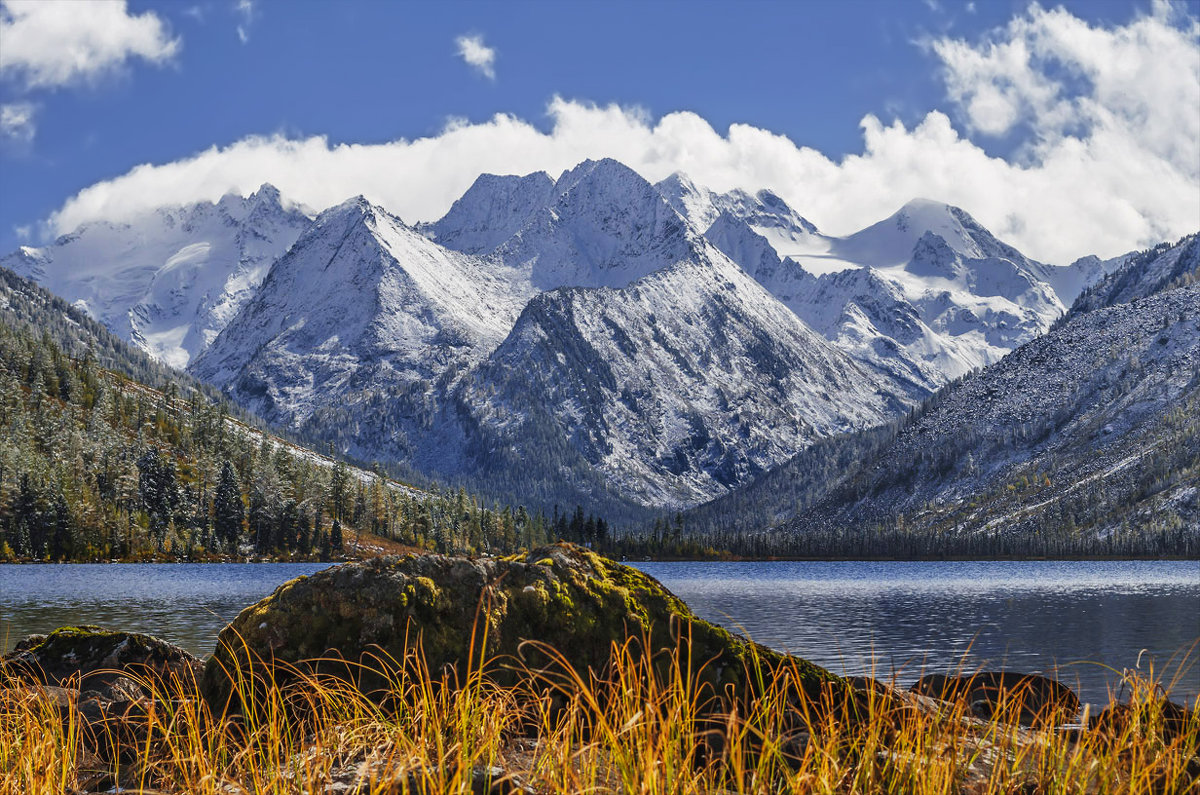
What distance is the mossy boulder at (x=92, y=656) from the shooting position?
18.0 meters

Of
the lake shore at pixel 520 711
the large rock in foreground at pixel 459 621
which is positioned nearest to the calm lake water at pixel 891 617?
the large rock in foreground at pixel 459 621

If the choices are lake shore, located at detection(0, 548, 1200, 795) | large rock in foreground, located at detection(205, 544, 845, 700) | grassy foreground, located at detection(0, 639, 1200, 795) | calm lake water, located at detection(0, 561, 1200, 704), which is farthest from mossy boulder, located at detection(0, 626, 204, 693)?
grassy foreground, located at detection(0, 639, 1200, 795)

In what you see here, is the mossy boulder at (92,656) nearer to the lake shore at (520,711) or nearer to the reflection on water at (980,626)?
the lake shore at (520,711)

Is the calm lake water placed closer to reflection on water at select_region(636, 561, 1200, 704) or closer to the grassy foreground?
reflection on water at select_region(636, 561, 1200, 704)

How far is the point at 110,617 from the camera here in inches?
2854

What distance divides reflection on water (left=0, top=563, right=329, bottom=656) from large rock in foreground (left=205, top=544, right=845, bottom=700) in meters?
14.0

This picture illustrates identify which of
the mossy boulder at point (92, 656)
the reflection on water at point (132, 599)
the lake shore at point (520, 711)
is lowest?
the reflection on water at point (132, 599)

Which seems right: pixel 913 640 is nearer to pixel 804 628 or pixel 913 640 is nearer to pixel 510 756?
pixel 804 628

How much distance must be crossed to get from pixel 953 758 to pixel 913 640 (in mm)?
58309

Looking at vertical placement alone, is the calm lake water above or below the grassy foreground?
below

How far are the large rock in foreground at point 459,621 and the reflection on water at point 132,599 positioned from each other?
14.0 metres

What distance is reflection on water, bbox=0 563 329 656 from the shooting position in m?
61.9

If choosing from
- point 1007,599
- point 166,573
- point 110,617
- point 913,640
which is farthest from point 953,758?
point 166,573

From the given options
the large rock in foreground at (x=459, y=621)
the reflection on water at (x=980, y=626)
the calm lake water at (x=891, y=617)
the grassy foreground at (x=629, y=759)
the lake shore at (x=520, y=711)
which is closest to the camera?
the grassy foreground at (x=629, y=759)
